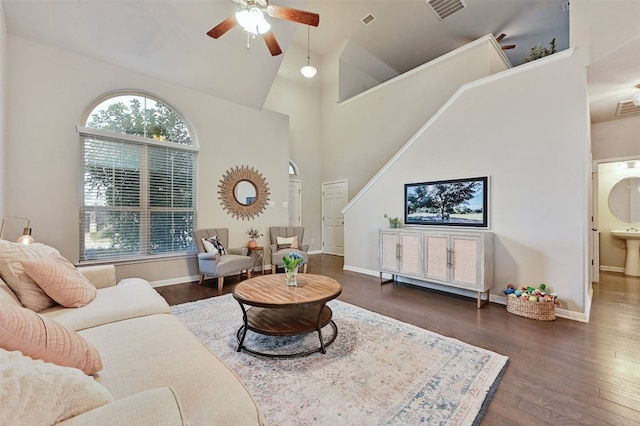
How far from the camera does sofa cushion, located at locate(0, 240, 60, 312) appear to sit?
1819mm

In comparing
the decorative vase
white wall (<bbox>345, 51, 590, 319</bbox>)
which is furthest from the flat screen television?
the decorative vase

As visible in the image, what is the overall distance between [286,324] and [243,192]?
3.56 m

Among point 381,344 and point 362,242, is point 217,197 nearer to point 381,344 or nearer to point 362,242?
point 362,242

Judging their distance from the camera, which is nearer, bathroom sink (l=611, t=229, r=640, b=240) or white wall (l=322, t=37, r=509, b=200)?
bathroom sink (l=611, t=229, r=640, b=240)

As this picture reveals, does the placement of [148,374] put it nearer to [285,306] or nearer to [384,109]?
[285,306]

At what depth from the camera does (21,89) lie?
3.35 metres

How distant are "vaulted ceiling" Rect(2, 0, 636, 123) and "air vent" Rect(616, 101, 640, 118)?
135cm

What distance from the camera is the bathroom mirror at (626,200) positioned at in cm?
503

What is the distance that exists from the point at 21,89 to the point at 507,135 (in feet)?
20.2

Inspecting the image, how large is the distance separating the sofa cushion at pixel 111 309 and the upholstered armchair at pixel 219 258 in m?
1.80

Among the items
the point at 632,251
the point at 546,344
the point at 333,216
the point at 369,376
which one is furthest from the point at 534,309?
the point at 333,216

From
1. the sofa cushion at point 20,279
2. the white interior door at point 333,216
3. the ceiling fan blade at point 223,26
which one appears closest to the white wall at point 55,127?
the ceiling fan blade at point 223,26

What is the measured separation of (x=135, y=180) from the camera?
13.8ft

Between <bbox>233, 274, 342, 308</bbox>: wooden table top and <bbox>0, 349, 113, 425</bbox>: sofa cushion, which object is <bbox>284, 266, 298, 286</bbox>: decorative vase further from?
<bbox>0, 349, 113, 425</bbox>: sofa cushion
